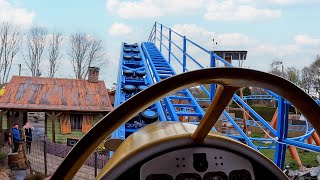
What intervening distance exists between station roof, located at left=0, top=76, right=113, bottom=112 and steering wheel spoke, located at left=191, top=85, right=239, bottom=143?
14.2 m

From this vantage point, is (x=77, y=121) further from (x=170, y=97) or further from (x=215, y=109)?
(x=215, y=109)

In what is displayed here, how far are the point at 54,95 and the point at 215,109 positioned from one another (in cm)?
1543

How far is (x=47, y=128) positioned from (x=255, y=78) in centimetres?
1686

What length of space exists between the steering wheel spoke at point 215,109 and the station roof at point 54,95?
14199 millimetres

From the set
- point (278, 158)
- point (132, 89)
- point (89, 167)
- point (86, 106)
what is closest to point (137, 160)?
point (278, 158)

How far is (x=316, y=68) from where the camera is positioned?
104ft

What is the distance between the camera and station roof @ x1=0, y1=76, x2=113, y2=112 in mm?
14852

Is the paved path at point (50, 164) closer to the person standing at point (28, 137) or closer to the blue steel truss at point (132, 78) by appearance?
the person standing at point (28, 137)

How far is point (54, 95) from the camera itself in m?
15.9

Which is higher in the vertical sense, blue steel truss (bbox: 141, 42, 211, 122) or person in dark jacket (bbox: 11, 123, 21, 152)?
blue steel truss (bbox: 141, 42, 211, 122)

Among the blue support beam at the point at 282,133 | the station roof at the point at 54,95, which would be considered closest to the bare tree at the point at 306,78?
the station roof at the point at 54,95

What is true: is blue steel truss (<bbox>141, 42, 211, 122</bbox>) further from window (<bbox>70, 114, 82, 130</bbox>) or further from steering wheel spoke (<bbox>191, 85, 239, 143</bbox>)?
window (<bbox>70, 114, 82, 130</bbox>)

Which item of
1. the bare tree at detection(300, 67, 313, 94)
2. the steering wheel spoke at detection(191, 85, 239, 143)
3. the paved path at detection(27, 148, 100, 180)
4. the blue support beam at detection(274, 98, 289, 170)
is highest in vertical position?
the bare tree at detection(300, 67, 313, 94)

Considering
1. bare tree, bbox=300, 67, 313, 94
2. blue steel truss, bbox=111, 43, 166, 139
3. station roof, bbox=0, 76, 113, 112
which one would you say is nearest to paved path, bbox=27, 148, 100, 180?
station roof, bbox=0, 76, 113, 112
